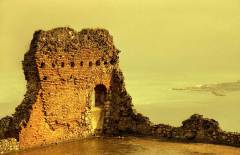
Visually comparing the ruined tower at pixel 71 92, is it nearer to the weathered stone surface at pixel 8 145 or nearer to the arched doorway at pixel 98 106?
the arched doorway at pixel 98 106

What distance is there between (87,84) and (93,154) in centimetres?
402

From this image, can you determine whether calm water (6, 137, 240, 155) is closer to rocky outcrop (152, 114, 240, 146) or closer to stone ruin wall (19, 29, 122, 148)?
rocky outcrop (152, 114, 240, 146)

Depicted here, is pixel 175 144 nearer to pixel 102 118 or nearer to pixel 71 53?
pixel 102 118

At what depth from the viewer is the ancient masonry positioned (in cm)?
1933

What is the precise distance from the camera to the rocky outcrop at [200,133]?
63.2 ft

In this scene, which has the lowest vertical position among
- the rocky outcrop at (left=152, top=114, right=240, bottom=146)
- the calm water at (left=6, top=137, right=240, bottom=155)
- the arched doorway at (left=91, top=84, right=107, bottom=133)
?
the calm water at (left=6, top=137, right=240, bottom=155)

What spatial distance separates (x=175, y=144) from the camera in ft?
64.9

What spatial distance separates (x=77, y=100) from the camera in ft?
68.9

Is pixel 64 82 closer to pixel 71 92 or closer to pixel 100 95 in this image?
pixel 71 92

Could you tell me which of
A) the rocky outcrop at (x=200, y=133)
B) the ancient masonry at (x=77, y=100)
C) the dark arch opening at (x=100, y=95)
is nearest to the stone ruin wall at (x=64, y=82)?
the ancient masonry at (x=77, y=100)

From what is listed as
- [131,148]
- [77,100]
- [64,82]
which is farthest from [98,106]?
[131,148]

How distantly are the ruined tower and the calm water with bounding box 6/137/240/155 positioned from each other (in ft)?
2.30

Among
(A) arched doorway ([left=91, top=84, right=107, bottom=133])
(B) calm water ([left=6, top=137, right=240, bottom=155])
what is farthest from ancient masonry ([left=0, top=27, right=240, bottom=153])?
(B) calm water ([left=6, top=137, right=240, bottom=155])

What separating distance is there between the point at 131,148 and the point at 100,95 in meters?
3.95
